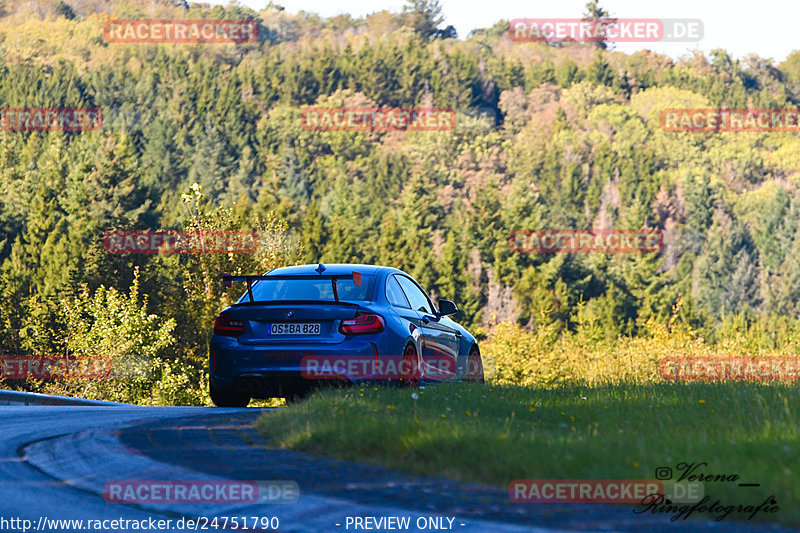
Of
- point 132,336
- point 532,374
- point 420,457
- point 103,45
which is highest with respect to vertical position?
point 103,45

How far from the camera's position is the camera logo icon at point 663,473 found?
558 cm

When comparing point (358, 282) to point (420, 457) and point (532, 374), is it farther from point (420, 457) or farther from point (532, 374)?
point (532, 374)

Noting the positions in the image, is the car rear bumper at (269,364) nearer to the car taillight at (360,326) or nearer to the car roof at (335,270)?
the car taillight at (360,326)

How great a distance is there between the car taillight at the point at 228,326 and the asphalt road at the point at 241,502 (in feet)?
9.97

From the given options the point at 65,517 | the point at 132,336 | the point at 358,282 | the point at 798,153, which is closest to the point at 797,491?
the point at 65,517

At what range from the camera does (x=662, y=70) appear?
191750 millimetres

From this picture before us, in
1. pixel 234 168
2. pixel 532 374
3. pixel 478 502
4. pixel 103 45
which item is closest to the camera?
pixel 478 502

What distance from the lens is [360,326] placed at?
10.7 m

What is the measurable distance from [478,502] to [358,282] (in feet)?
19.7

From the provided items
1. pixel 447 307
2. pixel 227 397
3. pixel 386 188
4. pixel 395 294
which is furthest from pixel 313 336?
pixel 386 188

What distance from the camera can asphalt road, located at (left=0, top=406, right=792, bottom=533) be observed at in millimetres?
5016

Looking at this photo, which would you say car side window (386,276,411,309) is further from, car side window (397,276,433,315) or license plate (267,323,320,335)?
license plate (267,323,320,335)

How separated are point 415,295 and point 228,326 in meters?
2.39

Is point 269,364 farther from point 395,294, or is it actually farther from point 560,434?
point 560,434
